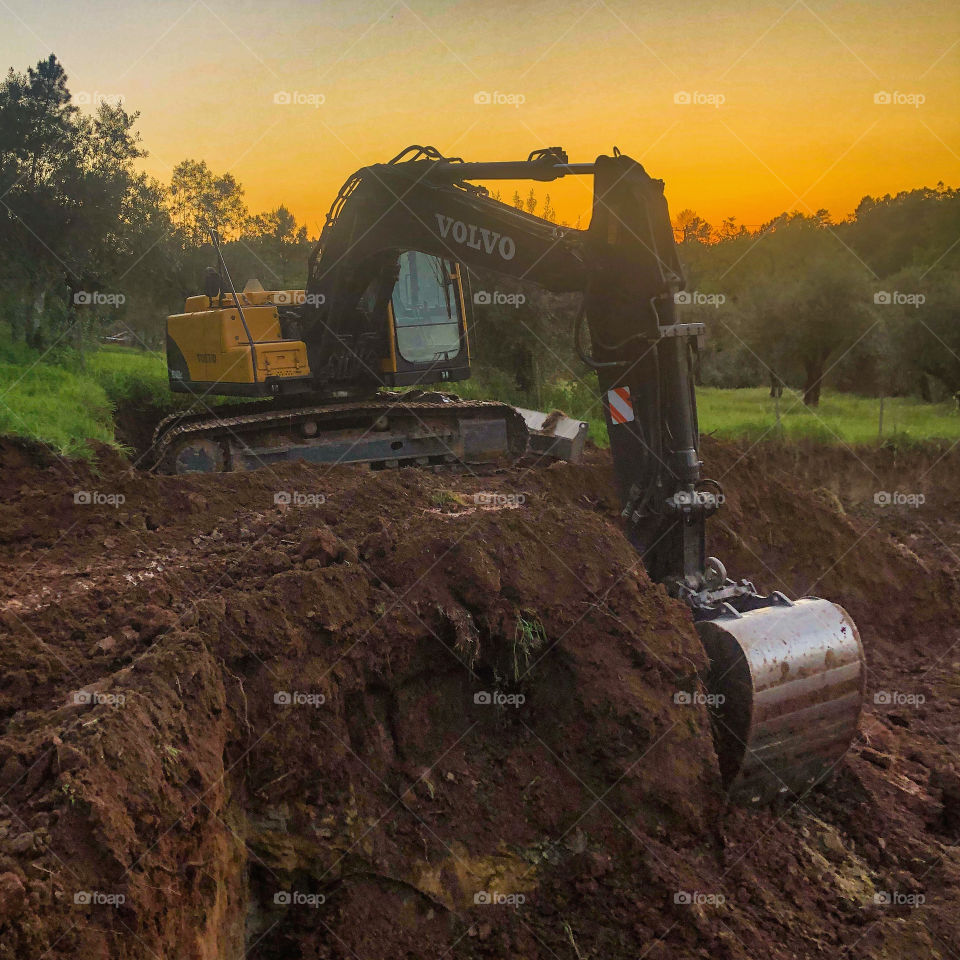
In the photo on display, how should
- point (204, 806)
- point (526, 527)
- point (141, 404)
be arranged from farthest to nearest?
1. point (141, 404)
2. point (526, 527)
3. point (204, 806)

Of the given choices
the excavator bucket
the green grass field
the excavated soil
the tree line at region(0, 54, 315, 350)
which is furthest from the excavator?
the tree line at region(0, 54, 315, 350)

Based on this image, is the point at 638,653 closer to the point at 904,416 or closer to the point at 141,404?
the point at 141,404

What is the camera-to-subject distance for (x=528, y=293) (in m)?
17.2

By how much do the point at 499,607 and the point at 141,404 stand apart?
12091 mm

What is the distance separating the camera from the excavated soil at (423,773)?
326cm

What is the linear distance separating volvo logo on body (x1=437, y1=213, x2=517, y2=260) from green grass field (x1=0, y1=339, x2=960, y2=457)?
4.56 meters

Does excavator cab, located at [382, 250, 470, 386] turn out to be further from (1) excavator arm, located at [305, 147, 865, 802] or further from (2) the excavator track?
(1) excavator arm, located at [305, 147, 865, 802]

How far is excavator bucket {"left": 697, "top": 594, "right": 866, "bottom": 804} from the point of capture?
14.0 feet

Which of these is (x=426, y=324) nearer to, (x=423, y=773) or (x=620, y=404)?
(x=620, y=404)

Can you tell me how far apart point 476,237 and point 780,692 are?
3.51 meters

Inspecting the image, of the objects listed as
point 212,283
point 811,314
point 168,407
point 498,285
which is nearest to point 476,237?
point 212,283

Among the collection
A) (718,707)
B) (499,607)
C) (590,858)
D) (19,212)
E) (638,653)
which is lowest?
(590,858)

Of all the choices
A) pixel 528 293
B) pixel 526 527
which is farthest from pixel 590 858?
pixel 528 293

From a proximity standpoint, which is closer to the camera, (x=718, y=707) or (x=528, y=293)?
(x=718, y=707)
